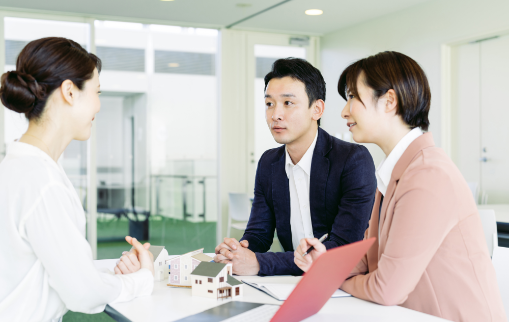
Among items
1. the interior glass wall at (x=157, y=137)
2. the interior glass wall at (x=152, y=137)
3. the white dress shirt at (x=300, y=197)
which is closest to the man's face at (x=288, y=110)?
the white dress shirt at (x=300, y=197)

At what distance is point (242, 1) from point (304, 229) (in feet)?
12.3

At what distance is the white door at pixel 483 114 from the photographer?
4699mm

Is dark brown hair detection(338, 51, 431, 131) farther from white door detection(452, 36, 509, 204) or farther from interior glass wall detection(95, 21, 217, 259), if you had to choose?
interior glass wall detection(95, 21, 217, 259)

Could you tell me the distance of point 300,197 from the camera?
6.81ft

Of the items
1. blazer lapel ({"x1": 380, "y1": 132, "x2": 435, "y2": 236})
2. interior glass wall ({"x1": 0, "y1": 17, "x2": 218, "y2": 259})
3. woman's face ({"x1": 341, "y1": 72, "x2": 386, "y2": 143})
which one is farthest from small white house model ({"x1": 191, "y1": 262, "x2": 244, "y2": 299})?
interior glass wall ({"x1": 0, "y1": 17, "x2": 218, "y2": 259})

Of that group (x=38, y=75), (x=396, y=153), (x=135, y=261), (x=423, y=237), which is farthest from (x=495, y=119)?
(x=38, y=75)

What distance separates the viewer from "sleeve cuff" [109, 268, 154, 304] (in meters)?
1.36

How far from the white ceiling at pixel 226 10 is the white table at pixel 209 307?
4.35 metres

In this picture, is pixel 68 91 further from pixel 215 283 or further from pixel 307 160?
pixel 307 160

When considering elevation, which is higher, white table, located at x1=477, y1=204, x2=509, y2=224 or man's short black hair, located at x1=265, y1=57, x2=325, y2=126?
man's short black hair, located at x1=265, y1=57, x2=325, y2=126

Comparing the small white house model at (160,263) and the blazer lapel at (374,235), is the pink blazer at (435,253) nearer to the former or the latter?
the blazer lapel at (374,235)

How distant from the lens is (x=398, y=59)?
147 centimetres

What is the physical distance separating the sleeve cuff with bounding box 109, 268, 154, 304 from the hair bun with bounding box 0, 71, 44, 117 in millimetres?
533

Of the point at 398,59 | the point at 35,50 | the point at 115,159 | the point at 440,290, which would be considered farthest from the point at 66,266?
the point at 115,159
